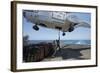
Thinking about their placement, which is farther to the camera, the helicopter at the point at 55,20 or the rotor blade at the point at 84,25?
the rotor blade at the point at 84,25

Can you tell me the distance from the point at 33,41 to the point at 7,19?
0.31m

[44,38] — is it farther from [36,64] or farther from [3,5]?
[3,5]

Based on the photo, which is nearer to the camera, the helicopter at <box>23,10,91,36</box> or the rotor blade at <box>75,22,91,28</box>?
the helicopter at <box>23,10,91,36</box>

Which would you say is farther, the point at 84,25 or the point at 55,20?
the point at 84,25

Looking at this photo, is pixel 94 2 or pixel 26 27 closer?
pixel 26 27

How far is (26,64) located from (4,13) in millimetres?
483

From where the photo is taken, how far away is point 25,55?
1.89 meters

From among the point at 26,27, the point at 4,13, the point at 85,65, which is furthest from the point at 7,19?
the point at 85,65

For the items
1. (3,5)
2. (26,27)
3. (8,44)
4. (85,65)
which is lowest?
(85,65)

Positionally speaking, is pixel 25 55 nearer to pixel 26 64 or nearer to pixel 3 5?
pixel 26 64

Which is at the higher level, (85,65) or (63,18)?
(63,18)

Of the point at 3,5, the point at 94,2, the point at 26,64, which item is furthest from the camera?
the point at 94,2

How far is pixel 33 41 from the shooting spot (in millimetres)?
1932

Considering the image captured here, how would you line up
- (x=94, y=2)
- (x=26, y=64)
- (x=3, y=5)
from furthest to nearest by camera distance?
(x=94, y=2)
(x=26, y=64)
(x=3, y=5)
